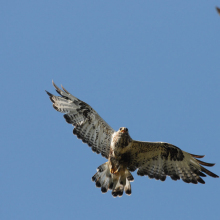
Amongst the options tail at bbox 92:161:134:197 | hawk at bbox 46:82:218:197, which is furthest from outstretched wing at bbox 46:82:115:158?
tail at bbox 92:161:134:197

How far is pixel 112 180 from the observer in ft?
42.8

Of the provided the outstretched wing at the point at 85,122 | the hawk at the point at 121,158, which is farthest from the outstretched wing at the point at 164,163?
A: the outstretched wing at the point at 85,122

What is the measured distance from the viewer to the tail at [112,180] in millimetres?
12969

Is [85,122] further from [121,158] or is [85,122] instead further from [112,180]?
[112,180]

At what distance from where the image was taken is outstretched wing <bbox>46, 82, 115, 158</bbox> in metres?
13.0

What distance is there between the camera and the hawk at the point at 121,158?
510 inches

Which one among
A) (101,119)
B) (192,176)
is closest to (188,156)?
(192,176)

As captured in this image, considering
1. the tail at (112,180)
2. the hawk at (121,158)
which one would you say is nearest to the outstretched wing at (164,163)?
the hawk at (121,158)

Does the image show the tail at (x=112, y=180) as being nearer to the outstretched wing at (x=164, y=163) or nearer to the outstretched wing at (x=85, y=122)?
the outstretched wing at (x=164, y=163)

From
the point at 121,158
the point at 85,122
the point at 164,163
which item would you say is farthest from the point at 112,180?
the point at 85,122

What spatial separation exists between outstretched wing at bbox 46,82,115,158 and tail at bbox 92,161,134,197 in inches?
15.6

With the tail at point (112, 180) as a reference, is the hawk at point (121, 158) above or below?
above

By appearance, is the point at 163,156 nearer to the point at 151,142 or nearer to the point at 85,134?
the point at 151,142

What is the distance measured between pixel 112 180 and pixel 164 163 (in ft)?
4.45
